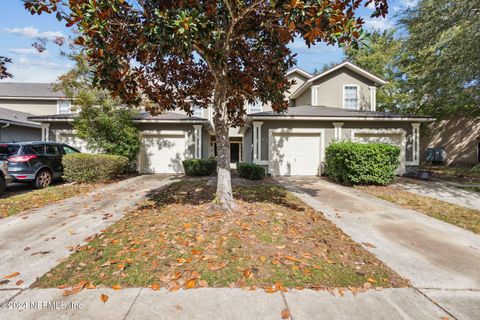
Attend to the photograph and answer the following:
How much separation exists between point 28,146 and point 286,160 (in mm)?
10515

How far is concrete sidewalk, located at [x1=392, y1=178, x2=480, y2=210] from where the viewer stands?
6.95m

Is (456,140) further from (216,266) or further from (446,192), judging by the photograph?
(216,266)

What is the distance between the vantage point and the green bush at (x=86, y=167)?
920 cm

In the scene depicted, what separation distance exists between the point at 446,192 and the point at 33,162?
14.4m

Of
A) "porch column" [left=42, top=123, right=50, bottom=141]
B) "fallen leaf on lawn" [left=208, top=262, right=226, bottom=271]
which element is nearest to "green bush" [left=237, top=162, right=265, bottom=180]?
"fallen leaf on lawn" [left=208, top=262, right=226, bottom=271]

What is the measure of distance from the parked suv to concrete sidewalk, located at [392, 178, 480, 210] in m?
13.2

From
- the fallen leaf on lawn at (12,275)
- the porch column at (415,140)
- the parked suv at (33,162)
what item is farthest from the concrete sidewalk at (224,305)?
the porch column at (415,140)

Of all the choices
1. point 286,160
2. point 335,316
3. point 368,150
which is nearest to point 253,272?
point 335,316

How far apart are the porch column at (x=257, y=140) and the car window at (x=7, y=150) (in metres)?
9.20

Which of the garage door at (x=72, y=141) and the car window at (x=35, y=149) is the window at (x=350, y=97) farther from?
the car window at (x=35, y=149)

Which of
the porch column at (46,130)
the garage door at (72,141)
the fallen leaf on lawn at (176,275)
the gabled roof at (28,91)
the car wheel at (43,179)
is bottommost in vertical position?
the fallen leaf on lawn at (176,275)

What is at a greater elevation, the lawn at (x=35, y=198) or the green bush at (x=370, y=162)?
the green bush at (x=370, y=162)

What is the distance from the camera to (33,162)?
27.8 ft

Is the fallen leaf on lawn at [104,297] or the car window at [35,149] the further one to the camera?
the car window at [35,149]
